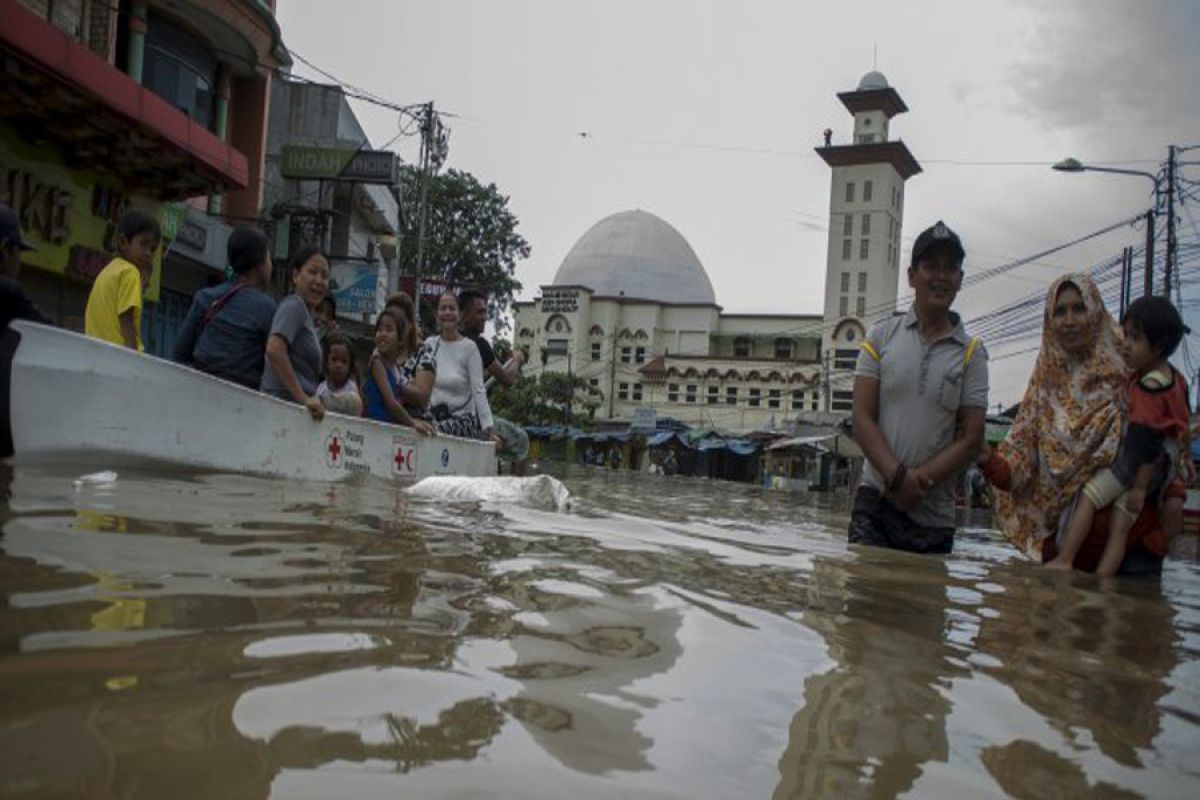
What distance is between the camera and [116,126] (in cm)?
1230

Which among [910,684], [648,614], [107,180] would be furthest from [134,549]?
[107,180]

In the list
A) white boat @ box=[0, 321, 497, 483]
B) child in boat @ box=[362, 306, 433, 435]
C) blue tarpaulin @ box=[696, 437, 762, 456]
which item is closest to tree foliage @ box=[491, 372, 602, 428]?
blue tarpaulin @ box=[696, 437, 762, 456]

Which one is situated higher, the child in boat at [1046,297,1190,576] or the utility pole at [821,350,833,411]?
the utility pole at [821,350,833,411]

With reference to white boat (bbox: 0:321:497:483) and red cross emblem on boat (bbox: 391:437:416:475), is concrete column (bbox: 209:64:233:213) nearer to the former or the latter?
red cross emblem on boat (bbox: 391:437:416:475)

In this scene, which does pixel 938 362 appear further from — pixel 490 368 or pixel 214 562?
pixel 490 368

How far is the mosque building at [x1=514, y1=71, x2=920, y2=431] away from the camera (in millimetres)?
59562

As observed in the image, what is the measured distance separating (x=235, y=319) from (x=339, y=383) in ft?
5.32

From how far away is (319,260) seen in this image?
5.54 metres

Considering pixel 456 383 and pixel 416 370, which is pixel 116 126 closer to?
pixel 416 370

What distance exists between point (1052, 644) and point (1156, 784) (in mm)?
988

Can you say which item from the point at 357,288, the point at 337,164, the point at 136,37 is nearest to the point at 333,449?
the point at 136,37

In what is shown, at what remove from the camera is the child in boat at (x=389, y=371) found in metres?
6.79

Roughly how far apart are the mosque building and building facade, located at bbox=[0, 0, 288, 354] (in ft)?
142

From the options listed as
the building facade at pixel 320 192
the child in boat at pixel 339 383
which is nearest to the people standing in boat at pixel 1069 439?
the child in boat at pixel 339 383
